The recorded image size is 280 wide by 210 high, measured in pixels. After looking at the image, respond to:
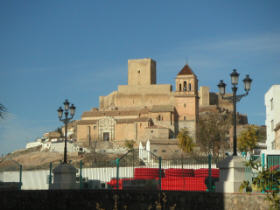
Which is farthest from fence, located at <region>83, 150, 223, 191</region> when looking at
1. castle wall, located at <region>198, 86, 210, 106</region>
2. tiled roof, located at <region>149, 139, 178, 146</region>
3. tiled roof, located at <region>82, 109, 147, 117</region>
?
castle wall, located at <region>198, 86, 210, 106</region>

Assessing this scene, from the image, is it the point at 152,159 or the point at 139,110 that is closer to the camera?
the point at 152,159

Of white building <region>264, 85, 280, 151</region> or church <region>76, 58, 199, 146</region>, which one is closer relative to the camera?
white building <region>264, 85, 280, 151</region>

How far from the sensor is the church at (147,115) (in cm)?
10012

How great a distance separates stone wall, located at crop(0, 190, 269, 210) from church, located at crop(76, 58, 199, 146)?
7046cm

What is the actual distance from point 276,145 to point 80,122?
230 ft

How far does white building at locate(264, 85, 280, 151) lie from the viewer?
3994cm

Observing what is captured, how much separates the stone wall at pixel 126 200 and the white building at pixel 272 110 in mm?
22849

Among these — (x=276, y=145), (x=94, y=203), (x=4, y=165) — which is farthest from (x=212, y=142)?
(x=94, y=203)

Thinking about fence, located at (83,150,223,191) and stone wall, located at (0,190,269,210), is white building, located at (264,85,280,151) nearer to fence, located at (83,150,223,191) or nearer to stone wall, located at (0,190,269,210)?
fence, located at (83,150,223,191)

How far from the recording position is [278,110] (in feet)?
132

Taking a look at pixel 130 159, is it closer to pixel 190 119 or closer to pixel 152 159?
pixel 152 159

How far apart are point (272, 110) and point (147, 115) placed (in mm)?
64861

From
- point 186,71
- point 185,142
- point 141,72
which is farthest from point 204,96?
point 185,142

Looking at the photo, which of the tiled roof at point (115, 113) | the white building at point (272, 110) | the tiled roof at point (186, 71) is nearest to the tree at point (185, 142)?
the tiled roof at point (115, 113)
